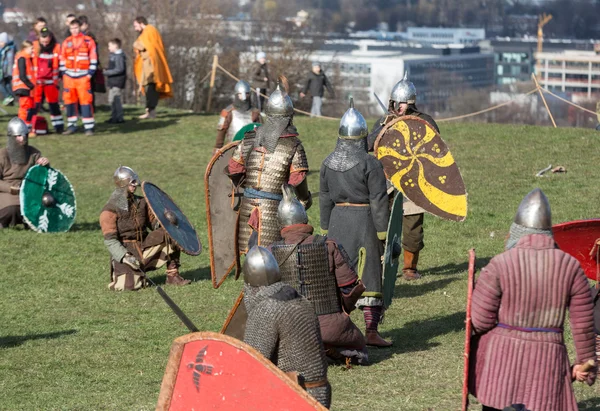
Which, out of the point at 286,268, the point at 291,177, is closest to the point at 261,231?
the point at 291,177

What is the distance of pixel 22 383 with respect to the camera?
300 inches

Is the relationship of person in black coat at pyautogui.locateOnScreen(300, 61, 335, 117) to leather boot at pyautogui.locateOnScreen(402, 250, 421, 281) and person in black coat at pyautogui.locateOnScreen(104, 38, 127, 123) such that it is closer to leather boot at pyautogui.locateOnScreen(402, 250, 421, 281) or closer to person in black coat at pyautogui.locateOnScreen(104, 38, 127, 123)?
person in black coat at pyautogui.locateOnScreen(104, 38, 127, 123)

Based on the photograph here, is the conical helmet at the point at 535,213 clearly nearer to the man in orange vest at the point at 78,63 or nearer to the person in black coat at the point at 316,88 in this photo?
the man in orange vest at the point at 78,63

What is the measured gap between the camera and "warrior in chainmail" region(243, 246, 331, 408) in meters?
5.27

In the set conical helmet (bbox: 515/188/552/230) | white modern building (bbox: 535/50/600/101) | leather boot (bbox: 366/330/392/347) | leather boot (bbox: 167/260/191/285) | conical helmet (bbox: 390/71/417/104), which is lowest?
white modern building (bbox: 535/50/600/101)

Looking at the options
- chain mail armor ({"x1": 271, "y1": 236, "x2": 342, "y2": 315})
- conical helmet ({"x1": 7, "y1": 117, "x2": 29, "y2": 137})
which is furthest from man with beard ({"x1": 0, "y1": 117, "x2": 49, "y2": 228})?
chain mail armor ({"x1": 271, "y1": 236, "x2": 342, "y2": 315})

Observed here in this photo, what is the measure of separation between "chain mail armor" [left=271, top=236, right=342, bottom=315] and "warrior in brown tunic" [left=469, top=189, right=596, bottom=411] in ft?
6.21

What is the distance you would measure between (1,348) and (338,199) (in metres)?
2.70

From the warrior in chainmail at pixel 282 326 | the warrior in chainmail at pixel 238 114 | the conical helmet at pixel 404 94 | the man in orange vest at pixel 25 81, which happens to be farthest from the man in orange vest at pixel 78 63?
the warrior in chainmail at pixel 282 326

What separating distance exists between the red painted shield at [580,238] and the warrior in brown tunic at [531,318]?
Answer: 1.46m

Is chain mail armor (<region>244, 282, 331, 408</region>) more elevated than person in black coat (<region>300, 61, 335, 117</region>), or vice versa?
chain mail armor (<region>244, 282, 331, 408</region>)

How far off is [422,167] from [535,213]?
13.9 ft

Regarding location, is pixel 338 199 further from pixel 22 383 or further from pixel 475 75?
pixel 475 75

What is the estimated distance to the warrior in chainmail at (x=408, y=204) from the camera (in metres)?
9.65
